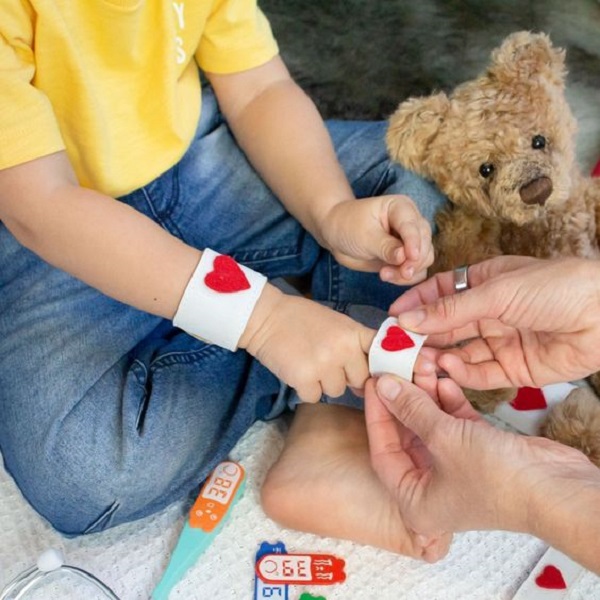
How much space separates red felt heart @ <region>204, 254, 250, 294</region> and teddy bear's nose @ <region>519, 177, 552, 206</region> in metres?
0.29

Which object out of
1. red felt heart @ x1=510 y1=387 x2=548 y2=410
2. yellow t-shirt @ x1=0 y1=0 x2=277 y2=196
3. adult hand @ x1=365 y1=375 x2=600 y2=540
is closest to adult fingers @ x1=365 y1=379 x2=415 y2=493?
adult hand @ x1=365 y1=375 x2=600 y2=540

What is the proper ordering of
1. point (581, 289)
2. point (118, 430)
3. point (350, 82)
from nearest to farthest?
point (581, 289)
point (118, 430)
point (350, 82)

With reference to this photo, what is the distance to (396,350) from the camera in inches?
26.9

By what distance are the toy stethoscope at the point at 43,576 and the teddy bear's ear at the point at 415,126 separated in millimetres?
509

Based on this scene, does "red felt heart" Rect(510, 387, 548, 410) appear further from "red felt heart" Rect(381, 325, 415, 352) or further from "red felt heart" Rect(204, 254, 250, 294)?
"red felt heart" Rect(204, 254, 250, 294)

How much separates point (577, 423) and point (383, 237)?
0.30 m

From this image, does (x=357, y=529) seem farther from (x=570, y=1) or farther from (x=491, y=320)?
(x=570, y=1)

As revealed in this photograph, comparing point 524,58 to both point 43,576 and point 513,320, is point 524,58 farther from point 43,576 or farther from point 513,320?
point 43,576

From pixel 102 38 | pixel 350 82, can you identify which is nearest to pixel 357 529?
pixel 102 38

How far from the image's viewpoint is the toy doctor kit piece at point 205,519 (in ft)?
2.53

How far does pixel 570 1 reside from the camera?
4.05ft

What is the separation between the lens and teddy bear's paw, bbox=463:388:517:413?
858mm

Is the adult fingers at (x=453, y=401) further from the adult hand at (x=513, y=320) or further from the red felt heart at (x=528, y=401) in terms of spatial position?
the red felt heart at (x=528, y=401)

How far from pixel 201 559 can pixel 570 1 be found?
989 millimetres
